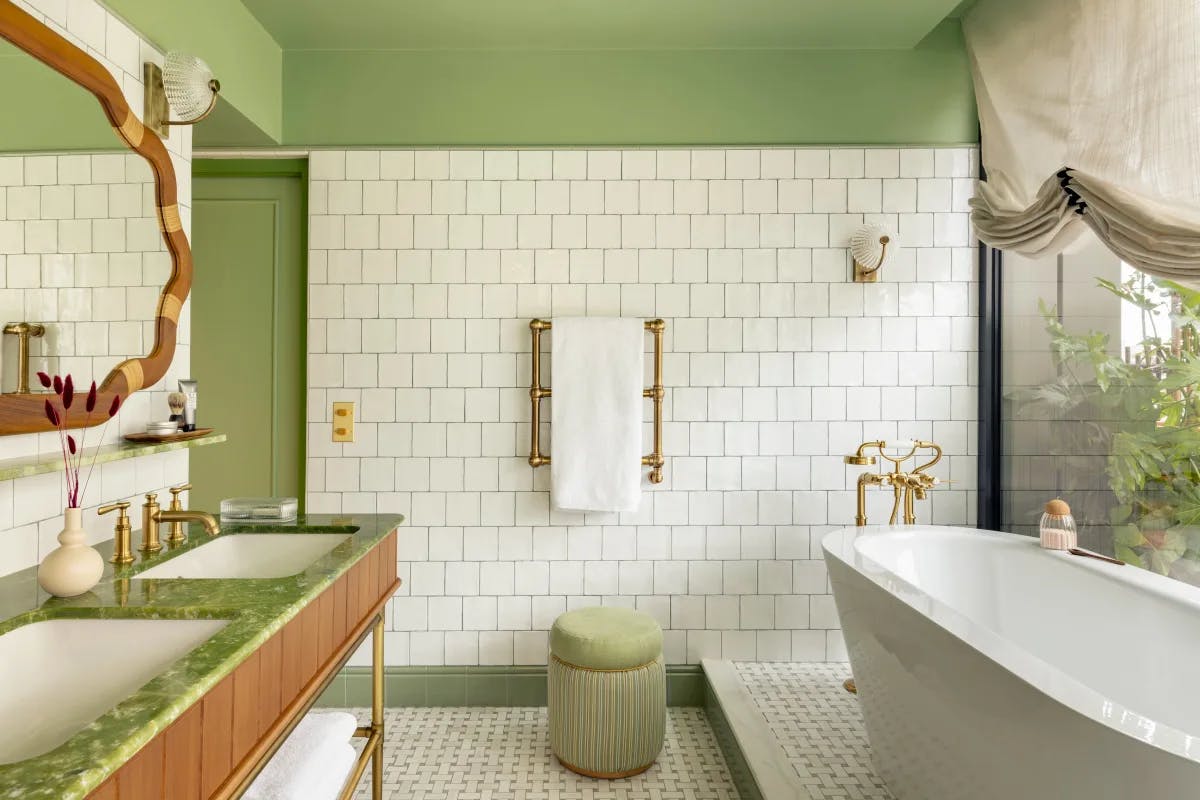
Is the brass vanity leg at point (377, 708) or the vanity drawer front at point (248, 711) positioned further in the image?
the brass vanity leg at point (377, 708)

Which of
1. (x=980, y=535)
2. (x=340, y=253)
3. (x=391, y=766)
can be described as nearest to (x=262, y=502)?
(x=391, y=766)

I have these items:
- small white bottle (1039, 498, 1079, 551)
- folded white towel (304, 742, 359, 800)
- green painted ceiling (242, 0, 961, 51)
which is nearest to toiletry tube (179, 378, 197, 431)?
folded white towel (304, 742, 359, 800)

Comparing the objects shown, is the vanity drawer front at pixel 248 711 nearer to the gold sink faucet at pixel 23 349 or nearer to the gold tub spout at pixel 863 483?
the gold sink faucet at pixel 23 349

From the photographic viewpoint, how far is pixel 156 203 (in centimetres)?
184

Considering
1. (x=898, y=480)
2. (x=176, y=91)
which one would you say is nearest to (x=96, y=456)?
(x=176, y=91)

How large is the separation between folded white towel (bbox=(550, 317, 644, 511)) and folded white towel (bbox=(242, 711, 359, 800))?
4.18 ft

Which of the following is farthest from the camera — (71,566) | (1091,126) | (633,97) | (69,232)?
(633,97)

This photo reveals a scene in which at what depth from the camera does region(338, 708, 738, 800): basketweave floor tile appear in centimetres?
217

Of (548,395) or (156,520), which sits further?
(548,395)

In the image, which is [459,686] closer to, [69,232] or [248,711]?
[248,711]

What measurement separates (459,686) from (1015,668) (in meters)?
2.10

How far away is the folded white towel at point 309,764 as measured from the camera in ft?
4.36

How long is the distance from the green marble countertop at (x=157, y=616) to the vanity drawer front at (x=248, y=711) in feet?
0.13

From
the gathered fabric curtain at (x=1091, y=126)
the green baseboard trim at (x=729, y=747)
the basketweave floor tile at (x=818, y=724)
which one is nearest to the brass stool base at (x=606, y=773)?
the green baseboard trim at (x=729, y=747)
